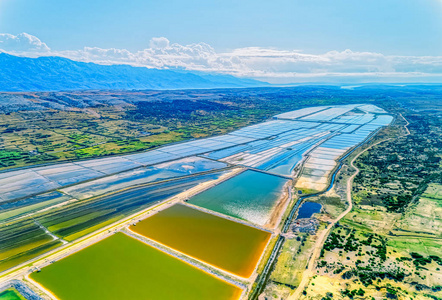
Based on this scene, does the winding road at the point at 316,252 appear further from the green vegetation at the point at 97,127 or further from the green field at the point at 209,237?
the green vegetation at the point at 97,127

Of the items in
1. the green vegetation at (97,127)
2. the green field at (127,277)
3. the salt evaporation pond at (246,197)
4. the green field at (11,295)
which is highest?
the green vegetation at (97,127)

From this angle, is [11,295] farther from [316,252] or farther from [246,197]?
[246,197]

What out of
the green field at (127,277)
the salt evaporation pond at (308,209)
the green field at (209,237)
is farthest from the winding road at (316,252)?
the green field at (127,277)

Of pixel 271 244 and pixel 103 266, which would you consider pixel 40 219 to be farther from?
pixel 271 244

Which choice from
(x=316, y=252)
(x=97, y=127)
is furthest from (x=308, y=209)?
(x=97, y=127)

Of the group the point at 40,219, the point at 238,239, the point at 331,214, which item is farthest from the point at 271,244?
the point at 40,219

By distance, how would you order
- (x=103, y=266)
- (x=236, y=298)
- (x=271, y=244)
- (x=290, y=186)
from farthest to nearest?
(x=290, y=186) < (x=271, y=244) < (x=103, y=266) < (x=236, y=298)
